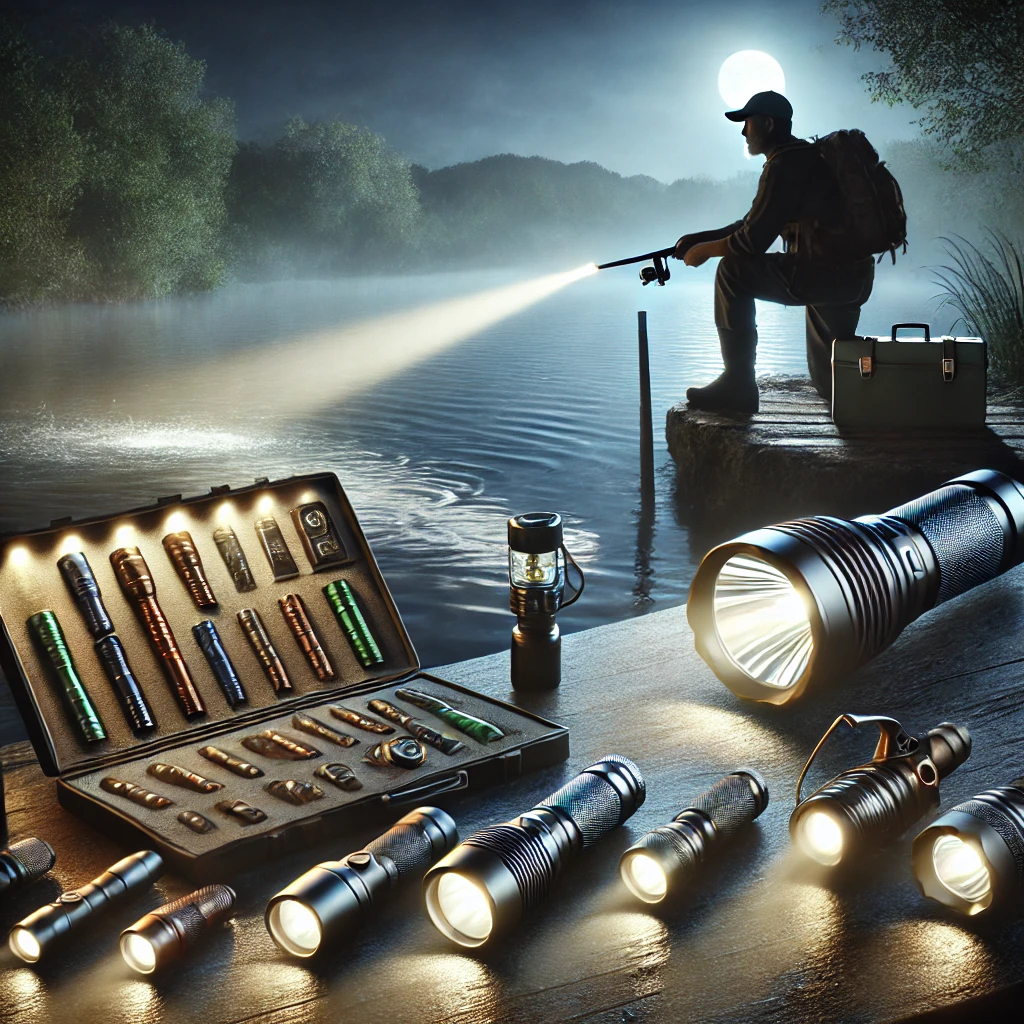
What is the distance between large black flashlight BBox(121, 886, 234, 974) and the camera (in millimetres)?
1208

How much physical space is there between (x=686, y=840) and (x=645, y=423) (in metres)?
4.66

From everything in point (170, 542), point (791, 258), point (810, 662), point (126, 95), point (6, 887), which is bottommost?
point (6, 887)

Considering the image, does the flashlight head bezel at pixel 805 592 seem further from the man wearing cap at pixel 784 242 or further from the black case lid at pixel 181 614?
the man wearing cap at pixel 784 242

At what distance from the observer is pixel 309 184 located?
73.1 feet

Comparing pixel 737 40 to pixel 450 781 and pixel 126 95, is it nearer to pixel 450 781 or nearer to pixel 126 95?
pixel 126 95

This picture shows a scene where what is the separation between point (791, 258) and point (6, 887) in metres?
4.14

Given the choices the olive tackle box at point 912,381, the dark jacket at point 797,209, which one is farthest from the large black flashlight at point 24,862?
the dark jacket at point 797,209

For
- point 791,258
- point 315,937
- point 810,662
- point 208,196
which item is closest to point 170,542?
point 315,937

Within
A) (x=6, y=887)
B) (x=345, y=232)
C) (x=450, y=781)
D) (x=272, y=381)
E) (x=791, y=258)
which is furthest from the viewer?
(x=345, y=232)

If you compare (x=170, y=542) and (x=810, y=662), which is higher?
(x=170, y=542)

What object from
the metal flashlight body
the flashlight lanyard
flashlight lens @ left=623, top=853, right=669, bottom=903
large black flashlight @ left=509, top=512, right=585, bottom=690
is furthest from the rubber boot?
flashlight lens @ left=623, top=853, right=669, bottom=903

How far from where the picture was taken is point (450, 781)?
5.17 ft

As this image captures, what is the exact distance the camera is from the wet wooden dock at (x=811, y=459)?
13.9ft

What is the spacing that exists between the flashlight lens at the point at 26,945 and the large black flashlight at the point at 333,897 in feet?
0.79
